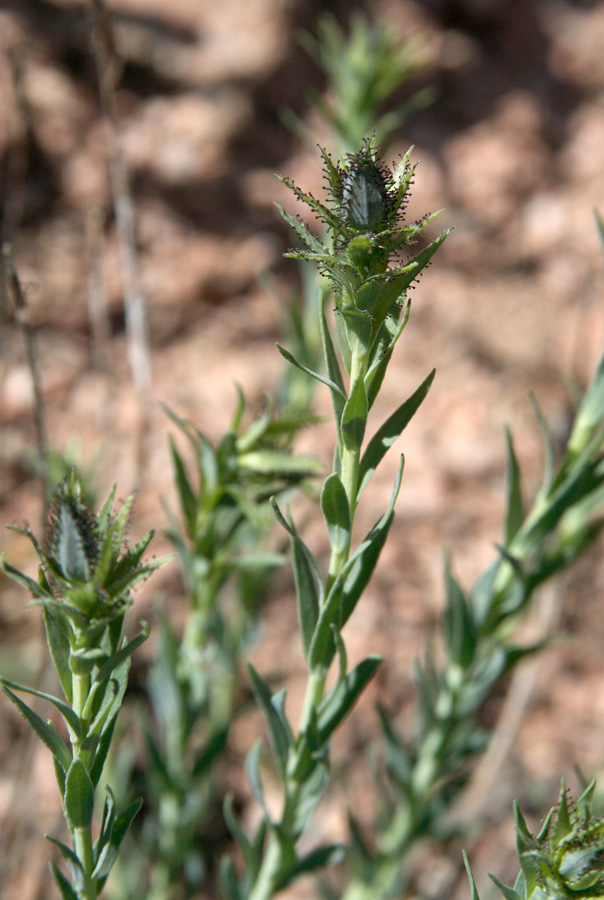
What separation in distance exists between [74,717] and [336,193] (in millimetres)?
636

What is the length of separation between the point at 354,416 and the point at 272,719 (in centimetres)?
48

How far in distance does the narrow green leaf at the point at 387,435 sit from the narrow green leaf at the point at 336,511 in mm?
30

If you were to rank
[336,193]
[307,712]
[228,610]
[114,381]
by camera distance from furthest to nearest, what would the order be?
1. [114,381]
2. [228,610]
3. [307,712]
4. [336,193]

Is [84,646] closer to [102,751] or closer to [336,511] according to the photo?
[102,751]

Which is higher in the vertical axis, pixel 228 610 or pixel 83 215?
pixel 83 215

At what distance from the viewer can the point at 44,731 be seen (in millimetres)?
813

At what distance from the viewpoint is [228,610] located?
2.23 metres

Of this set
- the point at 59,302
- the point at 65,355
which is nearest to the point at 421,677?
the point at 65,355

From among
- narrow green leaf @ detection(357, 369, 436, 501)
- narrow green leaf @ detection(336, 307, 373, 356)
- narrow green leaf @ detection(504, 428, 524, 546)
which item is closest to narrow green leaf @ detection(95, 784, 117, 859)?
narrow green leaf @ detection(357, 369, 436, 501)

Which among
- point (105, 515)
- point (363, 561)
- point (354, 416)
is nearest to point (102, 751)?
point (105, 515)

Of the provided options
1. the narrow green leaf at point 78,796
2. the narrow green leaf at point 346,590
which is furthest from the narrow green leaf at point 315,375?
the narrow green leaf at point 78,796

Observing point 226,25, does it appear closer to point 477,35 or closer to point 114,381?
point 477,35

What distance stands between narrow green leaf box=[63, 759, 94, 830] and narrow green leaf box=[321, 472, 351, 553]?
15.0 inches

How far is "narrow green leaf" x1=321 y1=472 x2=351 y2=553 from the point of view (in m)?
0.84
